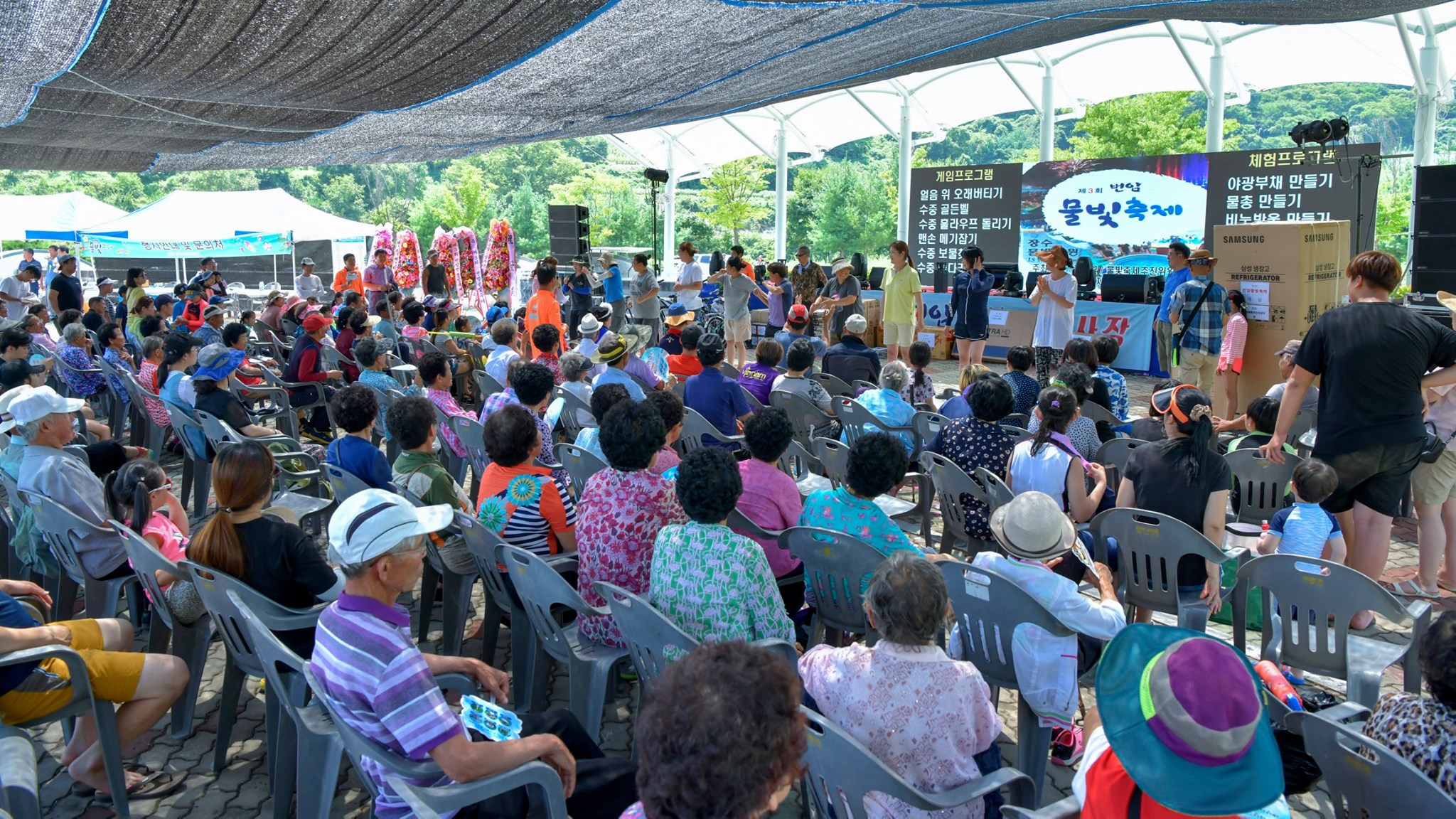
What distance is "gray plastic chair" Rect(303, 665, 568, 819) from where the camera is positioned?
2.03 m

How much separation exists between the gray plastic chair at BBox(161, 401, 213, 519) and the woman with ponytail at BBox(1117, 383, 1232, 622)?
187 inches

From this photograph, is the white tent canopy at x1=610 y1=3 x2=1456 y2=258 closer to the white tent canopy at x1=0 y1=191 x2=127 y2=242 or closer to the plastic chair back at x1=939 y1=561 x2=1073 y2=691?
the plastic chair back at x1=939 y1=561 x2=1073 y2=691

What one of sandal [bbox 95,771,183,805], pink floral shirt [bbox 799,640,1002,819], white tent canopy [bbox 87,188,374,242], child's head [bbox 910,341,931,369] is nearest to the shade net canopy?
child's head [bbox 910,341,931,369]

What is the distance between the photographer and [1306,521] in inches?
142

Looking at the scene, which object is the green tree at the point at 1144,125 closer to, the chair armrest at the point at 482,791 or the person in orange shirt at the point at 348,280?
the person in orange shirt at the point at 348,280

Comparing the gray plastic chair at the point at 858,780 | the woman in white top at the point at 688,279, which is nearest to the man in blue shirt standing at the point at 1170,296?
the woman in white top at the point at 688,279

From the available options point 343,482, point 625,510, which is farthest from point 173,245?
point 625,510

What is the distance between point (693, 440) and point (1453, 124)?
56.8m

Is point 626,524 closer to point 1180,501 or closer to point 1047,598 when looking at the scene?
point 1047,598

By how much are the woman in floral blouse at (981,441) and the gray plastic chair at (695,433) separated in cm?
136

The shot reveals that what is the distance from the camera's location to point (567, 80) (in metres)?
7.96

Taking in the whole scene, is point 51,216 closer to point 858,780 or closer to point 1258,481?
point 1258,481

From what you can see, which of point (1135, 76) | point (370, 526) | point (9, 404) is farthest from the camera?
point (1135, 76)

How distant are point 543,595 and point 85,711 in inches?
51.0
